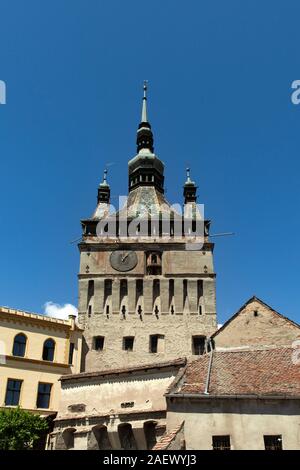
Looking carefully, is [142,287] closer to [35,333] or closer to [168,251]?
[168,251]

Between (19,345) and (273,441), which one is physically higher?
(19,345)

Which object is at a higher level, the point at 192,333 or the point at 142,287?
the point at 142,287

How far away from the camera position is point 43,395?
3128cm

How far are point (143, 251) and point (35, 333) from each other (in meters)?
13.3

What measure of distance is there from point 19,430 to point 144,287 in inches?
763

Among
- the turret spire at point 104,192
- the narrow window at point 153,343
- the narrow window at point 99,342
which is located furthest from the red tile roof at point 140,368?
the turret spire at point 104,192

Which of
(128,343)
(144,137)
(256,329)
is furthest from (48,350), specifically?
(144,137)

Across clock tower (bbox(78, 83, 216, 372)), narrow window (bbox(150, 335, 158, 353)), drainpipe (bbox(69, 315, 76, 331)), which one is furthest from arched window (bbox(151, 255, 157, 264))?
drainpipe (bbox(69, 315, 76, 331))

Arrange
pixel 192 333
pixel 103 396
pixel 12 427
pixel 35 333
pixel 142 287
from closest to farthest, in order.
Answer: pixel 103 396 < pixel 12 427 < pixel 35 333 < pixel 192 333 < pixel 142 287

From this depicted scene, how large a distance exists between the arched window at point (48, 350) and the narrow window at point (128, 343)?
6.97 m

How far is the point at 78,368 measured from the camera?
35.0 m

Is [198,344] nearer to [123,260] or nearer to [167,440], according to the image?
[123,260]

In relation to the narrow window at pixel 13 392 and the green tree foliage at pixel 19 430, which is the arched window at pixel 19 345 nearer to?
the narrow window at pixel 13 392
